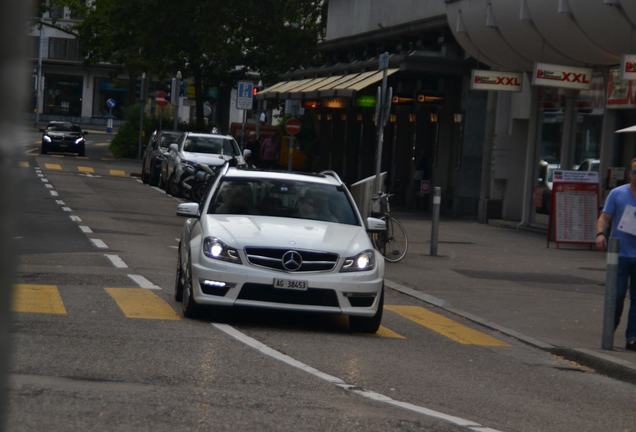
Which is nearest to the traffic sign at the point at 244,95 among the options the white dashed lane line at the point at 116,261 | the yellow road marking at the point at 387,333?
the white dashed lane line at the point at 116,261

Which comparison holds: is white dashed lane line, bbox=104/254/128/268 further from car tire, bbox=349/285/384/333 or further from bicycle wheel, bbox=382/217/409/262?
car tire, bbox=349/285/384/333

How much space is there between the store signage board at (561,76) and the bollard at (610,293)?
15918 mm

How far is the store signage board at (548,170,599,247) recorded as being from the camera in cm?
2541

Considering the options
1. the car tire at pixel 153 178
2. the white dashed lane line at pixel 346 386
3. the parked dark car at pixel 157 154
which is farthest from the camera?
the car tire at pixel 153 178

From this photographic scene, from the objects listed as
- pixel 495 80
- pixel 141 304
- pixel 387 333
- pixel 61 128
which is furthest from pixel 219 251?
pixel 61 128

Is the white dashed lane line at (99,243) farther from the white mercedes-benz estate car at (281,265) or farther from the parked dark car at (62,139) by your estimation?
the parked dark car at (62,139)

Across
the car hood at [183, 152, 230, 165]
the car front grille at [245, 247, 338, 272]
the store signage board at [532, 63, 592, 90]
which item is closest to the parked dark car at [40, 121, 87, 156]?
the car hood at [183, 152, 230, 165]

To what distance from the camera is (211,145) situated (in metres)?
36.8

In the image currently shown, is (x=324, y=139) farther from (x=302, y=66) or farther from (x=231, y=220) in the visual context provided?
(x=231, y=220)

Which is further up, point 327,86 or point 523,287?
point 327,86

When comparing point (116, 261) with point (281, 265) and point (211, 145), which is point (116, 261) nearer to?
point (281, 265)

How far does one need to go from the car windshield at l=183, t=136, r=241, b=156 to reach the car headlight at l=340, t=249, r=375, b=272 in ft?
81.3

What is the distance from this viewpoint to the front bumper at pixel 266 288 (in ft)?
37.0

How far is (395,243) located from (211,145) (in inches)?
657
